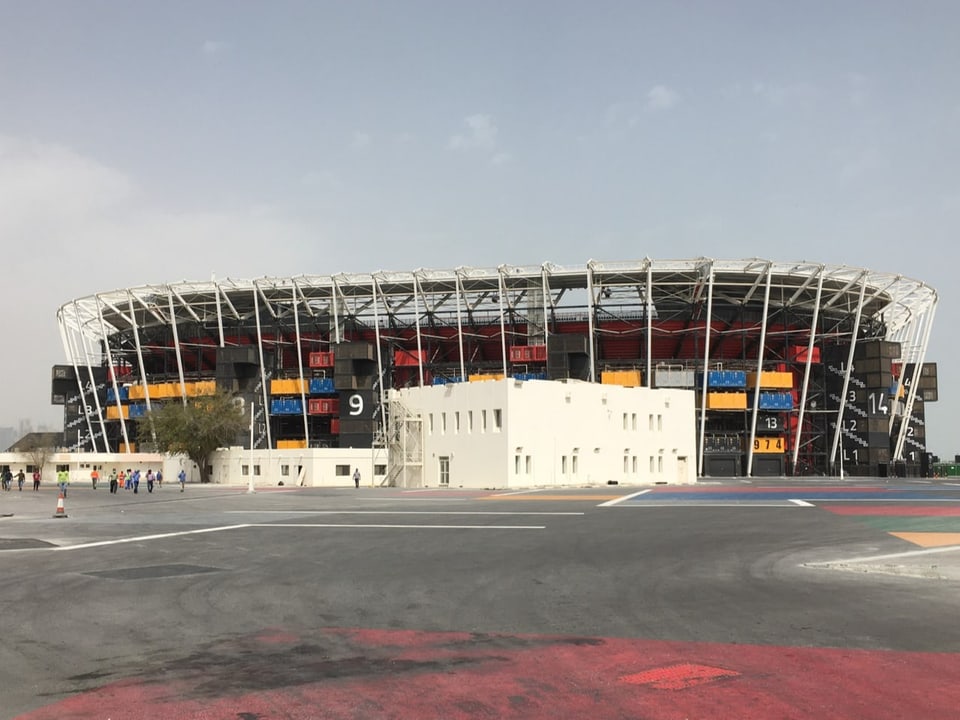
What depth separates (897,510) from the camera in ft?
116

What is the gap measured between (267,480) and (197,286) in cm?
3724

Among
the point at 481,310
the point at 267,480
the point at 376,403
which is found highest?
the point at 481,310

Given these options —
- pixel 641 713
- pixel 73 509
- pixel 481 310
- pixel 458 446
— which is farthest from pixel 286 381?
pixel 641 713

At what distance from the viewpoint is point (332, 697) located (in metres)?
9.17

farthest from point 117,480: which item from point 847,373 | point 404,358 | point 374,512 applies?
point 847,373

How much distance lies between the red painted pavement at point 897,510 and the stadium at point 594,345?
189ft

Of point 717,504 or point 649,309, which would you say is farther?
point 649,309

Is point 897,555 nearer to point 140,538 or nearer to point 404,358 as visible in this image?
point 140,538

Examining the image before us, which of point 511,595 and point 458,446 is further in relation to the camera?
point 458,446

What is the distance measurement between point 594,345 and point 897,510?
228 feet

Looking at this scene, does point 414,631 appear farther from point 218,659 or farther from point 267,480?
point 267,480

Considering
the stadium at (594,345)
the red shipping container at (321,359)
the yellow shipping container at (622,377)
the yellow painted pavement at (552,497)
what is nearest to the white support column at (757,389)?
the stadium at (594,345)

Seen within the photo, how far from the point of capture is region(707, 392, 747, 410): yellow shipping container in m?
Result: 98.7

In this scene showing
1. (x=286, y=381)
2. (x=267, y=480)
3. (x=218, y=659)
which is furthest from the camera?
(x=286, y=381)
